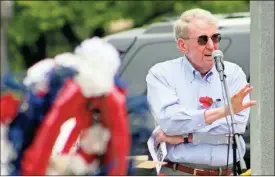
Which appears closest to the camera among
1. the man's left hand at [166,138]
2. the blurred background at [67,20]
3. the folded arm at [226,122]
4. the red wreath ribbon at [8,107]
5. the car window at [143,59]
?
the red wreath ribbon at [8,107]

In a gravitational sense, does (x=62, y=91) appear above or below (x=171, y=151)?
above

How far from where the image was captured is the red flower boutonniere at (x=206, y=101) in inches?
182

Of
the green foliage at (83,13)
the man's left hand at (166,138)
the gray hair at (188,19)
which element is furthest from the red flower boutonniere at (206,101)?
the green foliage at (83,13)

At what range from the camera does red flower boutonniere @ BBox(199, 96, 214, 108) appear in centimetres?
463

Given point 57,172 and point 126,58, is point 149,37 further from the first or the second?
point 57,172

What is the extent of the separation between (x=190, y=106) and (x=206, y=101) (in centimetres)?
9

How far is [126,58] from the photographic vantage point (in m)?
7.11

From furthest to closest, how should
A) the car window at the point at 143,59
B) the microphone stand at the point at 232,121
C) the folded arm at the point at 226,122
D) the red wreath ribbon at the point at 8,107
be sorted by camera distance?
the car window at the point at 143,59 < the folded arm at the point at 226,122 < the microphone stand at the point at 232,121 < the red wreath ribbon at the point at 8,107

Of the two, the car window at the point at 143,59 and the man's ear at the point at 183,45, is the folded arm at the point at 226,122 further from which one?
the car window at the point at 143,59

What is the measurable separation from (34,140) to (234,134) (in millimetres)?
1974

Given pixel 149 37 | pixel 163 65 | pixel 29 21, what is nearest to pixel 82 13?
pixel 29 21

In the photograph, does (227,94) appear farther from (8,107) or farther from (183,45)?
(8,107)

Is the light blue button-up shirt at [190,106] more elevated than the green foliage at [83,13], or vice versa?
the light blue button-up shirt at [190,106]

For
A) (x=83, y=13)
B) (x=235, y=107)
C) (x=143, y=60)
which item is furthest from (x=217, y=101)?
(x=83, y=13)
